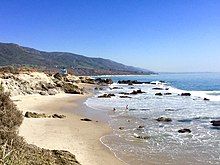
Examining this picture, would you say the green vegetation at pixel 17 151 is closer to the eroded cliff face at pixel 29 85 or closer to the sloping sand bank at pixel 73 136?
the sloping sand bank at pixel 73 136

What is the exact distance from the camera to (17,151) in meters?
6.98

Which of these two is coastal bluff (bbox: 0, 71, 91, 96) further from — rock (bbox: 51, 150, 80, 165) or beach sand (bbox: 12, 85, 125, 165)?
rock (bbox: 51, 150, 80, 165)

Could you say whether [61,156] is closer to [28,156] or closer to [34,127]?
[28,156]

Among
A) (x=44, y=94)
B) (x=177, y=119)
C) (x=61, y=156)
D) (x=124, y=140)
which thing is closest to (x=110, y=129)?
(x=124, y=140)

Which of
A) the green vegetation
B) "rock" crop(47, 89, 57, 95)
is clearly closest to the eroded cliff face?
"rock" crop(47, 89, 57, 95)

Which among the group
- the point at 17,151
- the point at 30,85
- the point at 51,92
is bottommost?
the point at 51,92

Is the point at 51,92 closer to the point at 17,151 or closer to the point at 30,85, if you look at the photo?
the point at 30,85

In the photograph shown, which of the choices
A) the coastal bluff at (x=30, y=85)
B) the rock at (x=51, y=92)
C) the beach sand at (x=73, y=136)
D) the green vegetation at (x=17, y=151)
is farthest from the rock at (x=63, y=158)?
the rock at (x=51, y=92)

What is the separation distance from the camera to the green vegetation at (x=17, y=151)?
600 centimetres

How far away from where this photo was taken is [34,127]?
730 inches

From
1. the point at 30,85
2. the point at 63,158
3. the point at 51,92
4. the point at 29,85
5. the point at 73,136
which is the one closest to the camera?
the point at 63,158

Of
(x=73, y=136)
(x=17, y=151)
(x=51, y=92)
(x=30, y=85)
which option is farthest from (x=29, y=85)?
(x=17, y=151)

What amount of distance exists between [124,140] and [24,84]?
99.6ft

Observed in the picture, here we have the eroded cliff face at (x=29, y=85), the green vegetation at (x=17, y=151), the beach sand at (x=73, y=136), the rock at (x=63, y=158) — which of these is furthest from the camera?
the eroded cliff face at (x=29, y=85)
